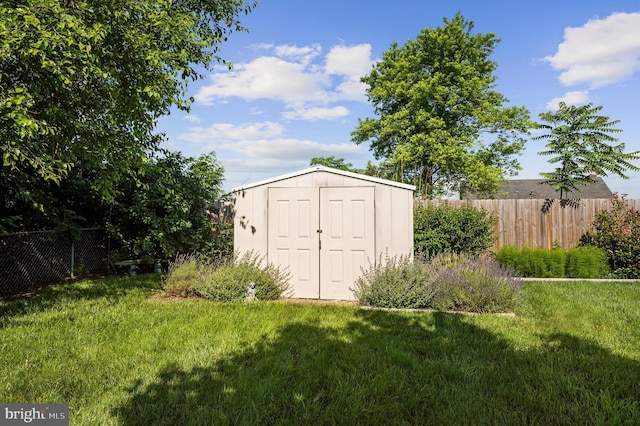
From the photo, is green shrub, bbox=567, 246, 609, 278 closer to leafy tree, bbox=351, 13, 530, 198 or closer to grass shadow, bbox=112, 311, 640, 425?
grass shadow, bbox=112, 311, 640, 425

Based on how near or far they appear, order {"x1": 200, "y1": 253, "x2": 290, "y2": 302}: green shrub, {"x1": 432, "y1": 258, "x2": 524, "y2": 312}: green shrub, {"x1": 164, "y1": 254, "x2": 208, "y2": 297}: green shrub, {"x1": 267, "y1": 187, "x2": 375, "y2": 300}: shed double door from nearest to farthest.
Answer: {"x1": 432, "y1": 258, "x2": 524, "y2": 312}: green shrub
{"x1": 200, "y1": 253, "x2": 290, "y2": 302}: green shrub
{"x1": 164, "y1": 254, "x2": 208, "y2": 297}: green shrub
{"x1": 267, "y1": 187, "x2": 375, "y2": 300}: shed double door

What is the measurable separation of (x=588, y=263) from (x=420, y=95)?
12961mm

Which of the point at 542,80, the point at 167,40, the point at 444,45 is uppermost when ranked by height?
the point at 444,45

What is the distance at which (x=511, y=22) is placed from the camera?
881cm

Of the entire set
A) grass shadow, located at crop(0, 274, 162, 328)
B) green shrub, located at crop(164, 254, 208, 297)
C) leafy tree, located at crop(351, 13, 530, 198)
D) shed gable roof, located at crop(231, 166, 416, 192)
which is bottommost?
grass shadow, located at crop(0, 274, 162, 328)

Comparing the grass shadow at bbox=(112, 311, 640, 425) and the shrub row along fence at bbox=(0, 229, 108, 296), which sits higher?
the shrub row along fence at bbox=(0, 229, 108, 296)

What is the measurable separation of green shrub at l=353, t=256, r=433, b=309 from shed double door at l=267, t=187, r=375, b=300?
0.49 metres

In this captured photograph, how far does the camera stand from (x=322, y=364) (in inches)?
134

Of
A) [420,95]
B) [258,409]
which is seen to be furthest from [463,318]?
[420,95]

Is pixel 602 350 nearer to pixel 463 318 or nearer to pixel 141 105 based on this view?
pixel 463 318

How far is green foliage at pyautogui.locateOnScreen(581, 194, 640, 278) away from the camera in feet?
28.5

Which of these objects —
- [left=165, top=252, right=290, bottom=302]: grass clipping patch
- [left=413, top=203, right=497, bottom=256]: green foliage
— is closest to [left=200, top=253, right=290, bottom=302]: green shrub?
[left=165, top=252, right=290, bottom=302]: grass clipping patch

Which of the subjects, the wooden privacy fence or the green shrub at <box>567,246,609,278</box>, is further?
the wooden privacy fence

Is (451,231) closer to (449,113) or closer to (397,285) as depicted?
(397,285)
